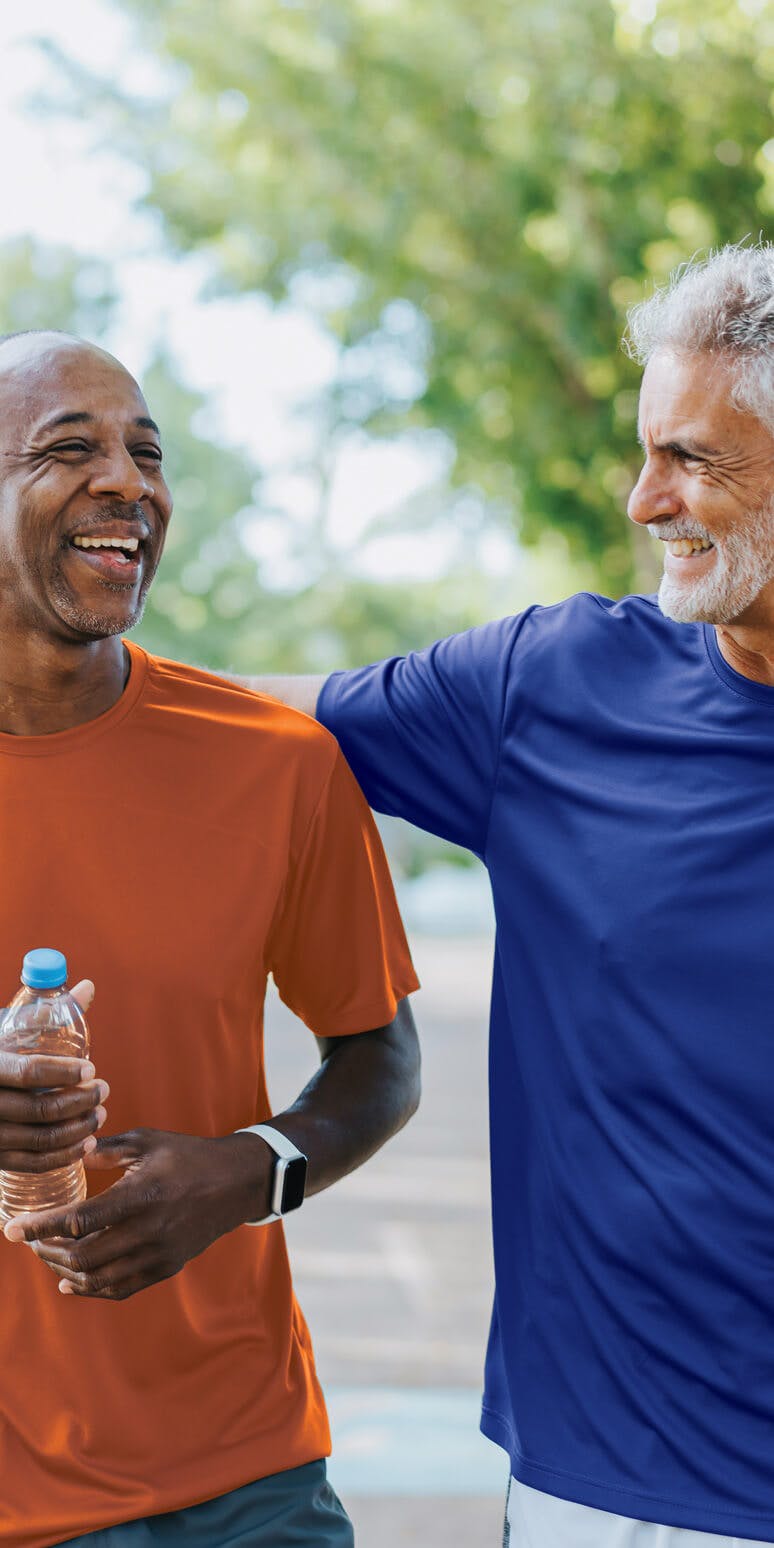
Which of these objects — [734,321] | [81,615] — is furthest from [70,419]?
[734,321]

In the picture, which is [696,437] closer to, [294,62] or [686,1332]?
[686,1332]

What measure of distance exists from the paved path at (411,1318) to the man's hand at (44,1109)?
3.03 meters

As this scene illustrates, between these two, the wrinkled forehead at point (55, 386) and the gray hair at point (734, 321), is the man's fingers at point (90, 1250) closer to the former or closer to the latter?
the wrinkled forehead at point (55, 386)

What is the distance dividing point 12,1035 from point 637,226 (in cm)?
734

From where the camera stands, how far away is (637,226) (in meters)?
8.57

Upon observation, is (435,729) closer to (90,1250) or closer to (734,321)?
(734,321)

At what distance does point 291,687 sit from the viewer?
9.21ft

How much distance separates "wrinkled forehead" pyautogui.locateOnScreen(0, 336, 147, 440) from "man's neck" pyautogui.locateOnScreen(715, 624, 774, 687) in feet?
3.03

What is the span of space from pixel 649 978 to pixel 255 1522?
35.5 inches

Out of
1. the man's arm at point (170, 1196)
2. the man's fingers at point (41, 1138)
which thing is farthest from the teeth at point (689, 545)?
the man's fingers at point (41, 1138)

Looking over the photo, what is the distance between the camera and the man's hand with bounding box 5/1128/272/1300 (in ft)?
6.64

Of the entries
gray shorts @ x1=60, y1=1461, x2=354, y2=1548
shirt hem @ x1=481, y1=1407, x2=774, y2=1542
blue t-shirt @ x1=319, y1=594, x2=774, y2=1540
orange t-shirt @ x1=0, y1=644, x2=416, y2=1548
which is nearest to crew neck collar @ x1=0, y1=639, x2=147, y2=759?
orange t-shirt @ x1=0, y1=644, x2=416, y2=1548

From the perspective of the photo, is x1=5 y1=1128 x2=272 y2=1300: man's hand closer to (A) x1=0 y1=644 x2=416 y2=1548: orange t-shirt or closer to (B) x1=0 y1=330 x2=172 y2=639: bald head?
(A) x1=0 y1=644 x2=416 y2=1548: orange t-shirt

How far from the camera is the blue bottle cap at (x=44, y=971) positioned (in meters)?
1.95
